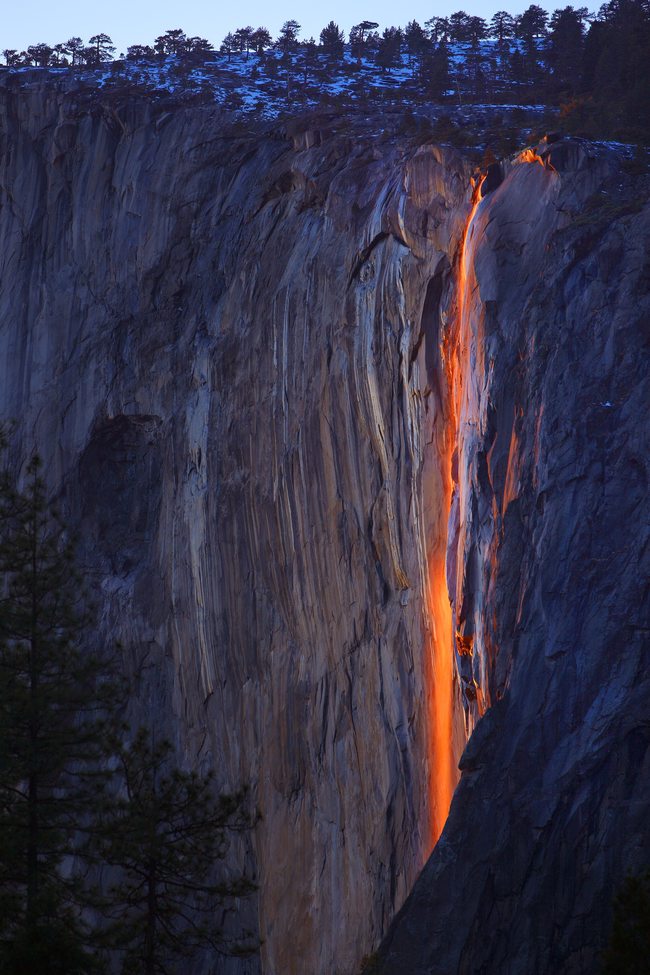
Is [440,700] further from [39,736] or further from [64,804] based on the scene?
[64,804]

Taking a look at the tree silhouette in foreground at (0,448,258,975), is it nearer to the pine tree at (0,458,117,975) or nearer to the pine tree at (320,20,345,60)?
the pine tree at (0,458,117,975)

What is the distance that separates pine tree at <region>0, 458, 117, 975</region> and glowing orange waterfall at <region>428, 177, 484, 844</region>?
723cm

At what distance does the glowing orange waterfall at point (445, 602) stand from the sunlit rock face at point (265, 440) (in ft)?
0.37

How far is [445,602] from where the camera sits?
24812 millimetres

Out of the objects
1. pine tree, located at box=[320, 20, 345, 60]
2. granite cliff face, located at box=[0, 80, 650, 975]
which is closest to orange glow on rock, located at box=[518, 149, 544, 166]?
granite cliff face, located at box=[0, 80, 650, 975]

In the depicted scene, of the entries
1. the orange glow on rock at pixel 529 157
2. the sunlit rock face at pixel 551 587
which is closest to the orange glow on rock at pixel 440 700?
the sunlit rock face at pixel 551 587

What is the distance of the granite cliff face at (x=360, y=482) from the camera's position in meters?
19.8

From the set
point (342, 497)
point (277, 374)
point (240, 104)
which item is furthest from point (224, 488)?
point (240, 104)

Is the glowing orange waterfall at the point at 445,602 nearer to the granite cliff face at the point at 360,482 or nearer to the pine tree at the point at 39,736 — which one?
the granite cliff face at the point at 360,482

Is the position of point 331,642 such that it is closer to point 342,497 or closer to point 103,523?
point 342,497

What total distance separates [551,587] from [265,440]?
13.0 metres

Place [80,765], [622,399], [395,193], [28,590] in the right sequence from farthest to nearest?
1. [80,765]
2. [395,193]
3. [622,399]
4. [28,590]

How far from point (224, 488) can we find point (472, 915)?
1638 centimetres

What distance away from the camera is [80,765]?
117 feet
